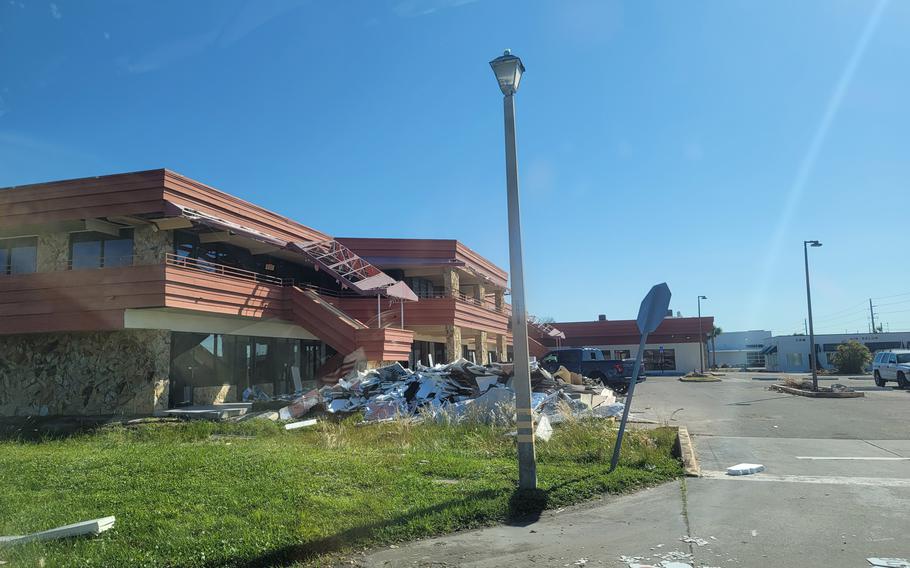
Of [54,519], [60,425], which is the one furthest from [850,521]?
[60,425]

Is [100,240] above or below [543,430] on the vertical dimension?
above

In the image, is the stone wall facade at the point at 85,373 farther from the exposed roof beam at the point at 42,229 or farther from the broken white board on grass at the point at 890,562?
the broken white board on grass at the point at 890,562

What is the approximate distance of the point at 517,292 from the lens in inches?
326

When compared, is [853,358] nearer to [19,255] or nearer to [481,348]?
[481,348]

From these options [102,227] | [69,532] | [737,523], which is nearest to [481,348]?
[102,227]

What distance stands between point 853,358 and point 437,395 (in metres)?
47.9

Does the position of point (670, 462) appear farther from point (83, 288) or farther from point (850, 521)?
point (83, 288)

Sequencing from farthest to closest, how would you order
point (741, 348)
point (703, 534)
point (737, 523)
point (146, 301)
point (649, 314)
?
1. point (741, 348)
2. point (146, 301)
3. point (649, 314)
4. point (737, 523)
5. point (703, 534)

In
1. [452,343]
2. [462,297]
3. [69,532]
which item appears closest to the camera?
[69,532]

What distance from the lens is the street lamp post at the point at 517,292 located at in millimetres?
7965

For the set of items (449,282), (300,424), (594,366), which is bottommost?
(300,424)

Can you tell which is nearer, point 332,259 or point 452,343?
point 332,259

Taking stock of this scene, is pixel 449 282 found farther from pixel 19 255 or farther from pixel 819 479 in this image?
pixel 819 479

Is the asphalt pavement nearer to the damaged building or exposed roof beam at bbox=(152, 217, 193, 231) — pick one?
the damaged building
